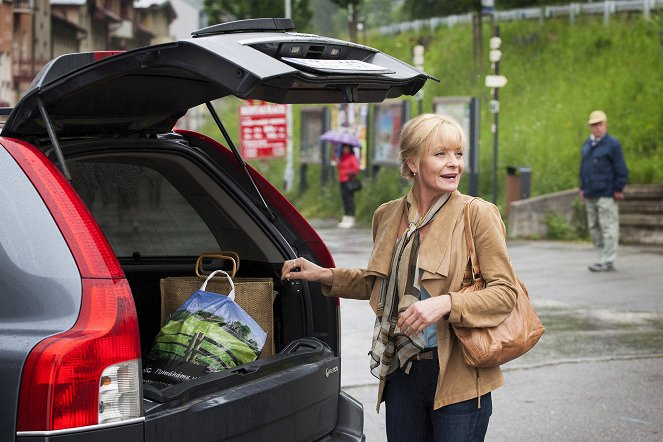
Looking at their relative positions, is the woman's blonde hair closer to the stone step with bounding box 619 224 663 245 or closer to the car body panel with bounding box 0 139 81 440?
the car body panel with bounding box 0 139 81 440

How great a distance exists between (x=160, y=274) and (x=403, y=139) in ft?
4.19

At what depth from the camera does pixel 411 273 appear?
390 cm

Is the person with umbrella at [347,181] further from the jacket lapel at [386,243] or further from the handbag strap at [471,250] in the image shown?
the handbag strap at [471,250]

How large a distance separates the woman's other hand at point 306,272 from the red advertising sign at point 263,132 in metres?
23.9

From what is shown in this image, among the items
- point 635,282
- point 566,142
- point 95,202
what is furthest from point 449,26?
point 95,202

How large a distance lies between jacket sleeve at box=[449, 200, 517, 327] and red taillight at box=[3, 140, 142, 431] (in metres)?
1.03

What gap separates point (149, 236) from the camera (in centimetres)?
478

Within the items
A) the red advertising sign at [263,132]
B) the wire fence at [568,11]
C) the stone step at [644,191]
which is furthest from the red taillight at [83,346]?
the wire fence at [568,11]

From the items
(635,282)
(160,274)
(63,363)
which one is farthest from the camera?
(635,282)

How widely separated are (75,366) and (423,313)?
42.6 inches

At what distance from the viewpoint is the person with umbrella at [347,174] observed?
23188 millimetres

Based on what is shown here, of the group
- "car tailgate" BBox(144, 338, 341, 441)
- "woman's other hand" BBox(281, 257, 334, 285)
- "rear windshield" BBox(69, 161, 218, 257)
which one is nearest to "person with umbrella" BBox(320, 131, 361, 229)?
"rear windshield" BBox(69, 161, 218, 257)

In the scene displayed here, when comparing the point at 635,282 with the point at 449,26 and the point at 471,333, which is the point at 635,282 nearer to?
the point at 471,333

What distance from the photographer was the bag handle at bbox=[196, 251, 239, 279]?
4.47 meters
